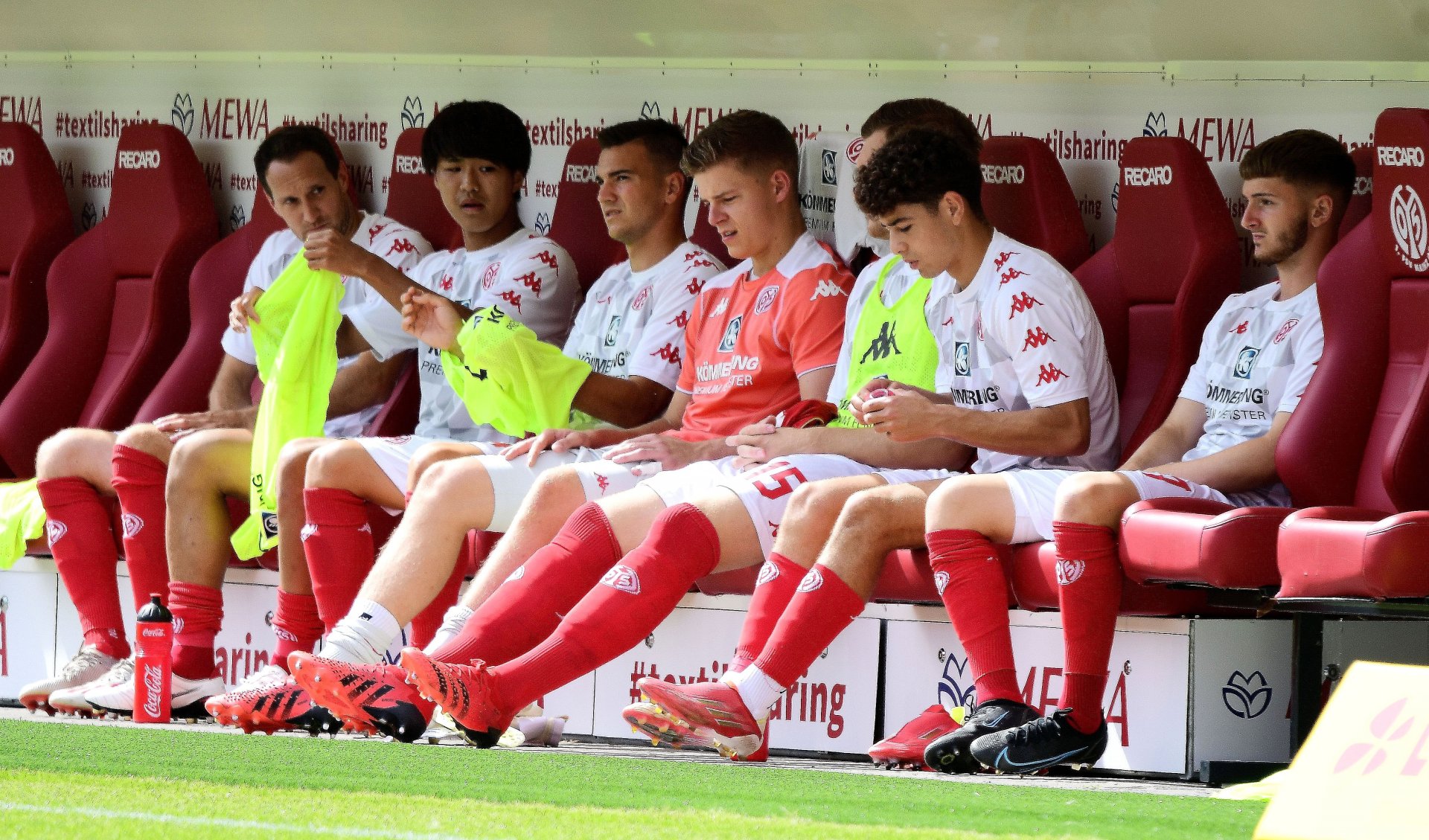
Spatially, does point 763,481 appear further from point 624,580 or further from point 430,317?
point 430,317

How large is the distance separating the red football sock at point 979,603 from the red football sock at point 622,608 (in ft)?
1.43

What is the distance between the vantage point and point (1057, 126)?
483 centimetres

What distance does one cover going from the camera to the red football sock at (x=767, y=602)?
11.3 feet

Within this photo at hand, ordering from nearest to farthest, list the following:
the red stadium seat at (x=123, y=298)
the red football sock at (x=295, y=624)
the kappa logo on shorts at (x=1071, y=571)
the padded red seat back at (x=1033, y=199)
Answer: the kappa logo on shorts at (x=1071, y=571), the red football sock at (x=295, y=624), the padded red seat back at (x=1033, y=199), the red stadium seat at (x=123, y=298)

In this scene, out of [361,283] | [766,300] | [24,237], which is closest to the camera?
[766,300]

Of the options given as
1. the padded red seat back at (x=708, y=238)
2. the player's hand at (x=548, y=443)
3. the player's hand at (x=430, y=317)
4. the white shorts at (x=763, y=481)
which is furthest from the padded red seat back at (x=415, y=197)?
the white shorts at (x=763, y=481)

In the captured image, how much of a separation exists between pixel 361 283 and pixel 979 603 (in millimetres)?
2420

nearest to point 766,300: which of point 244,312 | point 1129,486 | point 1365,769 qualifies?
point 1129,486

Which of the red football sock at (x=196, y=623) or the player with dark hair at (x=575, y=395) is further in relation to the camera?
the red football sock at (x=196, y=623)

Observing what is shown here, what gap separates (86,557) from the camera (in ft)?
15.7

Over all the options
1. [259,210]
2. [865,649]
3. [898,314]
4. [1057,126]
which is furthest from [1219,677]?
[259,210]

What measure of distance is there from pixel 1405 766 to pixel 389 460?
2624 mm

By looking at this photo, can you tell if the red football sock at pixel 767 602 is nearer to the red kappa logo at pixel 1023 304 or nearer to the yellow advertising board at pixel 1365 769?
the red kappa logo at pixel 1023 304

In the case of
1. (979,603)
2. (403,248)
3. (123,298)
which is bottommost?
(979,603)
